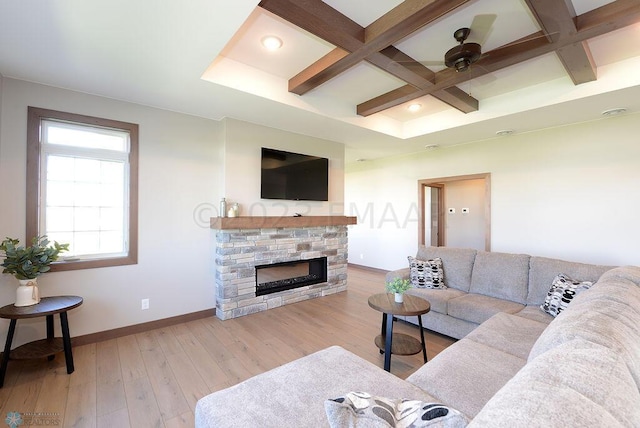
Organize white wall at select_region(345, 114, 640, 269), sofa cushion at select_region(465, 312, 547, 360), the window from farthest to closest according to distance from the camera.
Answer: white wall at select_region(345, 114, 640, 269), the window, sofa cushion at select_region(465, 312, 547, 360)

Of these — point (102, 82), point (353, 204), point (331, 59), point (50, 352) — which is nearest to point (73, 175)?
point (102, 82)

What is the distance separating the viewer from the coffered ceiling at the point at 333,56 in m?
1.79

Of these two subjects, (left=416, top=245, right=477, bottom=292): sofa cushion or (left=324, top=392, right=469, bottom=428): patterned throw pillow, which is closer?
(left=324, top=392, right=469, bottom=428): patterned throw pillow

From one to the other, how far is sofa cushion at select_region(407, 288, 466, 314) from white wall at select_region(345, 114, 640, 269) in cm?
188

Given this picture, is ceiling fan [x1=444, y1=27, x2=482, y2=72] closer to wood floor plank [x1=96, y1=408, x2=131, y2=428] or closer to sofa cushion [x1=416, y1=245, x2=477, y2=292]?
sofa cushion [x1=416, y1=245, x2=477, y2=292]

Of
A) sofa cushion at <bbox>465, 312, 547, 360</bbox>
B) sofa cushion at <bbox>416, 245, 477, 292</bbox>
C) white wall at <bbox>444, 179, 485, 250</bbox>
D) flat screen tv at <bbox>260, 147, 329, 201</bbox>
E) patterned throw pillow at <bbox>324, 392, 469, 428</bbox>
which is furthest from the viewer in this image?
white wall at <bbox>444, 179, 485, 250</bbox>

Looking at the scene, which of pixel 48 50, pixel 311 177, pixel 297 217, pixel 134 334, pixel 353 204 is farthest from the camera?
pixel 353 204

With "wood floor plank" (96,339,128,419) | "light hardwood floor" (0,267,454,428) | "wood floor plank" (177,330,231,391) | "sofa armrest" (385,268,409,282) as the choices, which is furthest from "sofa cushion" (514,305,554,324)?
"wood floor plank" (96,339,128,419)

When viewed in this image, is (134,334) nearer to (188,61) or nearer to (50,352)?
(50,352)

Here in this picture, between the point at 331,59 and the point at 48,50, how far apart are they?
2.19m

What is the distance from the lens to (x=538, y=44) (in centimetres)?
220

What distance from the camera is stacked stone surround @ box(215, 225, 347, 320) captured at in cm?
344

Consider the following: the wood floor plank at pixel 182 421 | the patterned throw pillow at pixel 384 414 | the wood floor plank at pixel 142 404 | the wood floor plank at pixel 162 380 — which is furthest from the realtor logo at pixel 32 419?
the patterned throw pillow at pixel 384 414

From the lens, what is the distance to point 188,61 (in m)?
2.21
